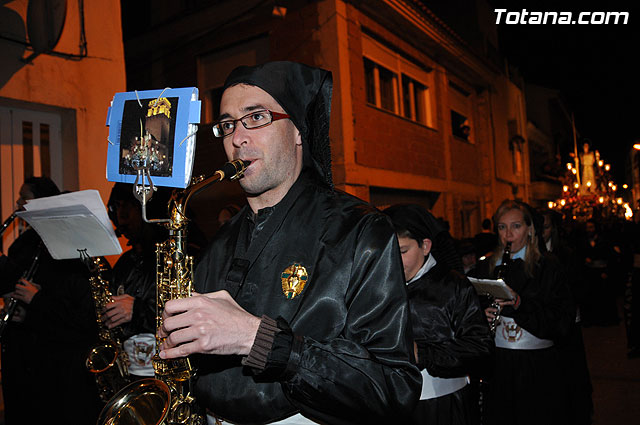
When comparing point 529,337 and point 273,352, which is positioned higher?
point 273,352

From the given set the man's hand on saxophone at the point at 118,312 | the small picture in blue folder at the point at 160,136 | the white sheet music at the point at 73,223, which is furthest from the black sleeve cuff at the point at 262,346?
the man's hand on saxophone at the point at 118,312

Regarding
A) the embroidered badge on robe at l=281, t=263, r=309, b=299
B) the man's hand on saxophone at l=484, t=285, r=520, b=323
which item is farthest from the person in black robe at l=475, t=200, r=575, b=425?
the embroidered badge on robe at l=281, t=263, r=309, b=299

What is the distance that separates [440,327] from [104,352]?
2.51 meters

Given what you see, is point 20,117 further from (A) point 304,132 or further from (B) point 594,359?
(B) point 594,359

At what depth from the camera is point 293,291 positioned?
1653 millimetres

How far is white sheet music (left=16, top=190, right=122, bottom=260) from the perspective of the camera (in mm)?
2848

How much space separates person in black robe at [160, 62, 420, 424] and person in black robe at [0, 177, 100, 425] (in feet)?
7.39

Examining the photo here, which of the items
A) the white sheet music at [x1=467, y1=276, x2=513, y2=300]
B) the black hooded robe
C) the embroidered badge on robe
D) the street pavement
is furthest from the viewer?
the street pavement

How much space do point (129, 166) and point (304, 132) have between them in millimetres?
707

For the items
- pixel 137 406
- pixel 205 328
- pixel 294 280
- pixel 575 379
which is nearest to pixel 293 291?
pixel 294 280

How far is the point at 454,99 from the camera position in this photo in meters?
15.3

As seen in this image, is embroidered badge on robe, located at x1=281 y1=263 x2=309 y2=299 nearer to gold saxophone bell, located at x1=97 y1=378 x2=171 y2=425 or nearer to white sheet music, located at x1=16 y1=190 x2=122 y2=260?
gold saxophone bell, located at x1=97 y1=378 x2=171 y2=425

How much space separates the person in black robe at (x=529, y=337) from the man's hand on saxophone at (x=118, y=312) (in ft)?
9.17

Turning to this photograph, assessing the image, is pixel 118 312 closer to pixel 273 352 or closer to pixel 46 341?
pixel 46 341
